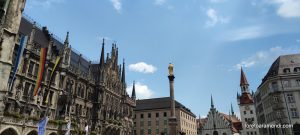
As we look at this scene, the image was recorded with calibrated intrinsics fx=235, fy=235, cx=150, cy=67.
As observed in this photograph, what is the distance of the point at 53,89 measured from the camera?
3978 centimetres

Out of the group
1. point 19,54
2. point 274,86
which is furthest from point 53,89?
point 274,86

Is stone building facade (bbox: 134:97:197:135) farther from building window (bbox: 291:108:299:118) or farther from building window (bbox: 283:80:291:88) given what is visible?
building window (bbox: 291:108:299:118)

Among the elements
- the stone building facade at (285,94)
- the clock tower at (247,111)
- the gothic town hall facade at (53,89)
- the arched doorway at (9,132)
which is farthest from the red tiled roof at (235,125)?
the arched doorway at (9,132)

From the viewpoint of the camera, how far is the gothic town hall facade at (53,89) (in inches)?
1156

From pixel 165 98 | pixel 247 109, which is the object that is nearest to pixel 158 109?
pixel 165 98

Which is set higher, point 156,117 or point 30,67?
point 30,67

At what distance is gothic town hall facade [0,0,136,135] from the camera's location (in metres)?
29.4

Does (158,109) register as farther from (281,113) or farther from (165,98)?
(281,113)

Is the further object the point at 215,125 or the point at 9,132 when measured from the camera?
the point at 215,125

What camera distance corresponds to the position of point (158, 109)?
290ft

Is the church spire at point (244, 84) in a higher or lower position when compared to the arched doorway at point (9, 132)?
higher

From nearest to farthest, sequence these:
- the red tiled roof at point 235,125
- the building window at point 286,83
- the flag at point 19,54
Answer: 1. the flag at point 19,54
2. the building window at point 286,83
3. the red tiled roof at point 235,125

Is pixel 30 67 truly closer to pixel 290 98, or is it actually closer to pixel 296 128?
pixel 290 98

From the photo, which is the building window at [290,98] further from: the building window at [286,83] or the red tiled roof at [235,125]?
the red tiled roof at [235,125]
